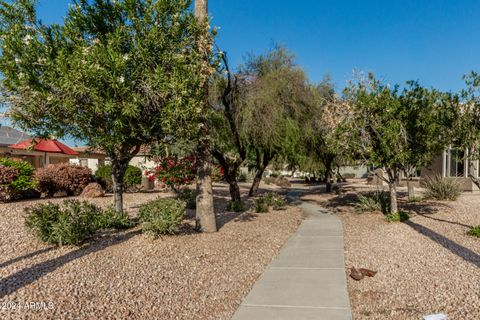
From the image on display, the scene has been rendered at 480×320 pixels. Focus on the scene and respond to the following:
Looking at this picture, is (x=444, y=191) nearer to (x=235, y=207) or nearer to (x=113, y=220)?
(x=235, y=207)

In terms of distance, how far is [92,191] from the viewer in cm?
1365

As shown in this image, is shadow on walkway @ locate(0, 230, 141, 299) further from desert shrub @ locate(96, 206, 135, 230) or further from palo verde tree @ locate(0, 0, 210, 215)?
palo verde tree @ locate(0, 0, 210, 215)

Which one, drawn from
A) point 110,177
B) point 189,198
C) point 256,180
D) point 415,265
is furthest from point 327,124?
point 110,177

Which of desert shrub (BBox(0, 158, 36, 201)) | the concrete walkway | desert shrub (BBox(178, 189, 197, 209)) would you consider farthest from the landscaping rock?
the concrete walkway

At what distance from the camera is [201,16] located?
8.48 meters

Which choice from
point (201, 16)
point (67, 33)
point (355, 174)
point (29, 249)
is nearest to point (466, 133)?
point (201, 16)

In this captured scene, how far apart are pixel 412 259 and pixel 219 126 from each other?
777cm

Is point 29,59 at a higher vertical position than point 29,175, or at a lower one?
higher

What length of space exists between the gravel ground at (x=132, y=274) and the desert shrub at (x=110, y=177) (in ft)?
22.7

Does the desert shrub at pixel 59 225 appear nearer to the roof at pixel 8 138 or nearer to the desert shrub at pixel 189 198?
the desert shrub at pixel 189 198

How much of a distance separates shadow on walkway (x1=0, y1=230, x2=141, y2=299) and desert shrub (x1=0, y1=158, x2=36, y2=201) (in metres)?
5.52

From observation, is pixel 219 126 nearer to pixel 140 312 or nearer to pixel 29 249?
pixel 29 249

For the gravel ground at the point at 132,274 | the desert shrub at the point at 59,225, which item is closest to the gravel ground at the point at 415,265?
the gravel ground at the point at 132,274

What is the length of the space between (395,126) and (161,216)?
7.13 meters
